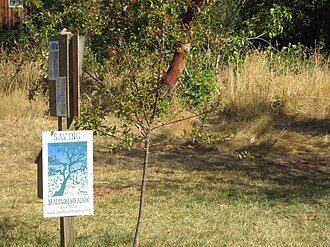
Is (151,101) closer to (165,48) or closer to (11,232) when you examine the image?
(165,48)

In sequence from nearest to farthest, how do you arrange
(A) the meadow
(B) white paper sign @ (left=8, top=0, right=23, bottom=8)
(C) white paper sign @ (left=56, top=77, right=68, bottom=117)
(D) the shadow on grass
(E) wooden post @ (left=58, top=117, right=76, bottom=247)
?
1. (C) white paper sign @ (left=56, top=77, right=68, bottom=117)
2. (E) wooden post @ (left=58, top=117, right=76, bottom=247)
3. (A) the meadow
4. (D) the shadow on grass
5. (B) white paper sign @ (left=8, top=0, right=23, bottom=8)

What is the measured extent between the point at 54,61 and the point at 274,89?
9058mm

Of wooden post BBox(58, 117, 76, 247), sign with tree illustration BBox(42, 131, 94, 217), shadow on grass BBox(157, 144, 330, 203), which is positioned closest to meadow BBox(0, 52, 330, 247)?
shadow on grass BBox(157, 144, 330, 203)

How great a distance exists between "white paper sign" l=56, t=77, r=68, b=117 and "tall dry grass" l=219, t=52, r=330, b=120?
7712 mm

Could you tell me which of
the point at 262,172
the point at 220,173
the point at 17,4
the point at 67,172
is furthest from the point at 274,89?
the point at 67,172

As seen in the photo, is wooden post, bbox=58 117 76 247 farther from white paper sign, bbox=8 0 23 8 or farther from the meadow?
white paper sign, bbox=8 0 23 8

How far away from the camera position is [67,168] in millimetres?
4375

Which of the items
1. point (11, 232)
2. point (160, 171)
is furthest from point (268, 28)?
point (11, 232)

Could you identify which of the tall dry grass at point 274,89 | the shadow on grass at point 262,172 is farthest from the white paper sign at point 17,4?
the shadow on grass at point 262,172

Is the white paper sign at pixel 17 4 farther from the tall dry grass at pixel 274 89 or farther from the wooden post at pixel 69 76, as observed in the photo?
the wooden post at pixel 69 76

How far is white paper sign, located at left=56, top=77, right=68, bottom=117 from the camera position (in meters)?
4.50

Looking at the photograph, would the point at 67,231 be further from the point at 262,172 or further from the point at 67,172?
the point at 262,172

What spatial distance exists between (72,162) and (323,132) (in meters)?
7.54

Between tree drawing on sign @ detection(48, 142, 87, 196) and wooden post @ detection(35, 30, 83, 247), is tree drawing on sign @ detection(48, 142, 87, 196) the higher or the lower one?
the lower one
